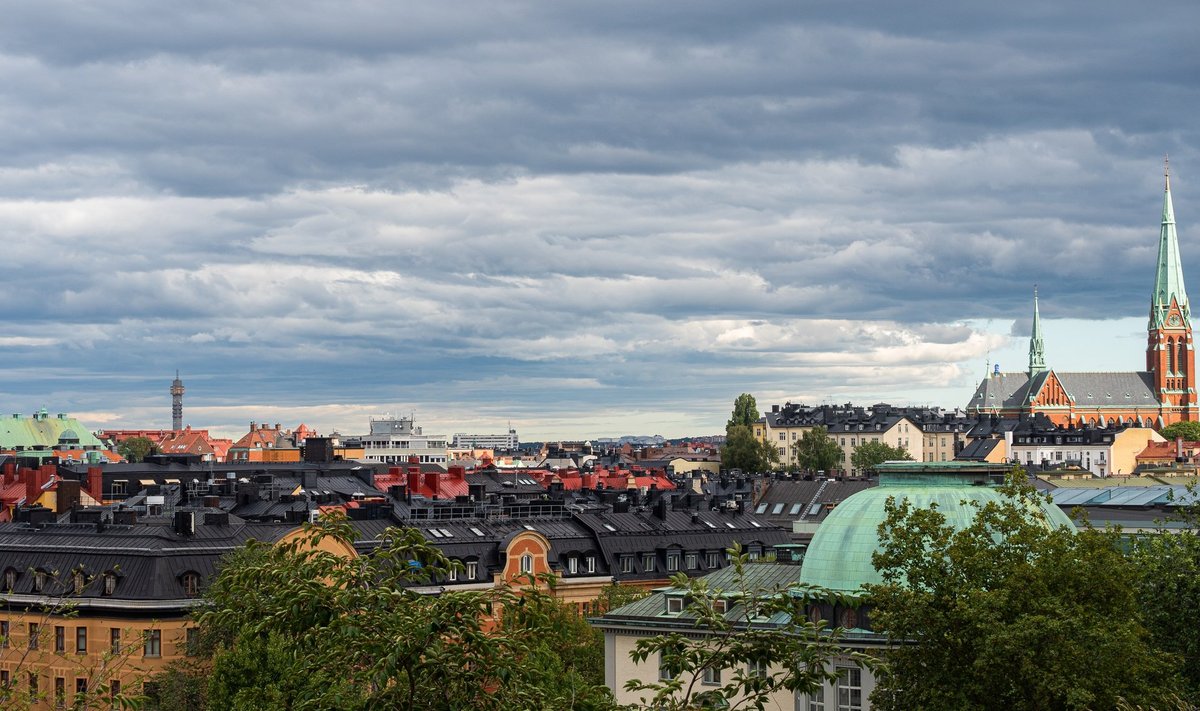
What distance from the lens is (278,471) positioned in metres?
166

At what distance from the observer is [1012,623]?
141 ft

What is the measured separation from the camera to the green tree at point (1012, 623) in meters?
41.9

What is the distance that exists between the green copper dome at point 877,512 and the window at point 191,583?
33.4 meters

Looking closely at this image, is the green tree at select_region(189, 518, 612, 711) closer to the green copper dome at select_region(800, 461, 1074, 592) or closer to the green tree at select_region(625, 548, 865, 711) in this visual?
the green tree at select_region(625, 548, 865, 711)

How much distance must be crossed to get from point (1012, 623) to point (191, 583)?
45.9 meters

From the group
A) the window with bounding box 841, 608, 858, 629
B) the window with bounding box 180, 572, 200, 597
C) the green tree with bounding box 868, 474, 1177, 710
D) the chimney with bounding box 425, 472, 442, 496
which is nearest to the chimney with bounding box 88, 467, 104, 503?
the chimney with bounding box 425, 472, 442, 496

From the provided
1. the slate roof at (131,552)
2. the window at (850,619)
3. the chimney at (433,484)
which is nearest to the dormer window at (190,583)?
the slate roof at (131,552)

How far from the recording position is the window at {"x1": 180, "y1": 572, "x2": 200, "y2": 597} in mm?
78562

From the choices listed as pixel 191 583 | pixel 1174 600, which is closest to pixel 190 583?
pixel 191 583

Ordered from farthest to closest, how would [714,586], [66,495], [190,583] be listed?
[66,495] → [190,583] → [714,586]

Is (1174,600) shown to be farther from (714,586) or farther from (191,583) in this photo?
(191,583)

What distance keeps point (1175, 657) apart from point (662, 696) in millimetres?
24414

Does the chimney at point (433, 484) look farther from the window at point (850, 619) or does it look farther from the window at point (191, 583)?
the window at point (850, 619)

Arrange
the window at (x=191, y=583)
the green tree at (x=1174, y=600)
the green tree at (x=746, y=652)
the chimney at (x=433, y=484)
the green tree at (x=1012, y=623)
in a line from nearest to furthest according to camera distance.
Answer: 1. the green tree at (x=746, y=652)
2. the green tree at (x=1012, y=623)
3. the green tree at (x=1174, y=600)
4. the window at (x=191, y=583)
5. the chimney at (x=433, y=484)
